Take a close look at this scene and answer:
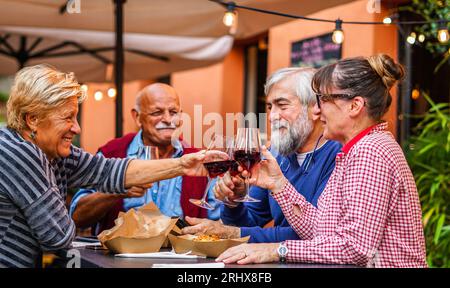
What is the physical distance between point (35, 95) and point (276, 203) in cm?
120

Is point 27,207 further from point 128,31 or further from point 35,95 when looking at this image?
point 128,31

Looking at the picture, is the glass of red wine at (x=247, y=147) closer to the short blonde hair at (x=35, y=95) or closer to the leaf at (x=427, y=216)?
the short blonde hair at (x=35, y=95)

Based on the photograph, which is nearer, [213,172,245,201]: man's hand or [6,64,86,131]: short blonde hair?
[6,64,86,131]: short blonde hair

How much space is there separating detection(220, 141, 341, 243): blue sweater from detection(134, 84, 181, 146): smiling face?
1.01 meters

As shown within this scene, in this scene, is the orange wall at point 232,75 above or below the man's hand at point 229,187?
above

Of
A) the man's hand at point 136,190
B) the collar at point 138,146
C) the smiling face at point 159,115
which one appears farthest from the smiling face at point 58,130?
the smiling face at point 159,115

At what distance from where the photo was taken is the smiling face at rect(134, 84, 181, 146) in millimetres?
4719

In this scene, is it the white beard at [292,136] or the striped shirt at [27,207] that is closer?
the striped shirt at [27,207]

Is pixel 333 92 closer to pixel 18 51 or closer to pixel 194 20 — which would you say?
pixel 194 20

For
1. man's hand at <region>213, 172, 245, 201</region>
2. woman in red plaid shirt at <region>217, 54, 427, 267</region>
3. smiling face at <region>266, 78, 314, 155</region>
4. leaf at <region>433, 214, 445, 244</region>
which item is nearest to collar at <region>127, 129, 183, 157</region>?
smiling face at <region>266, 78, 314, 155</region>

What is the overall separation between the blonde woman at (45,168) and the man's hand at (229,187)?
0.43ft

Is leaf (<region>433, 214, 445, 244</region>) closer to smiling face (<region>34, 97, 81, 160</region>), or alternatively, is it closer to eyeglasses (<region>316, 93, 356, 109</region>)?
eyeglasses (<region>316, 93, 356, 109</region>)

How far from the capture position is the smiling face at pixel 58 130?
123 inches
